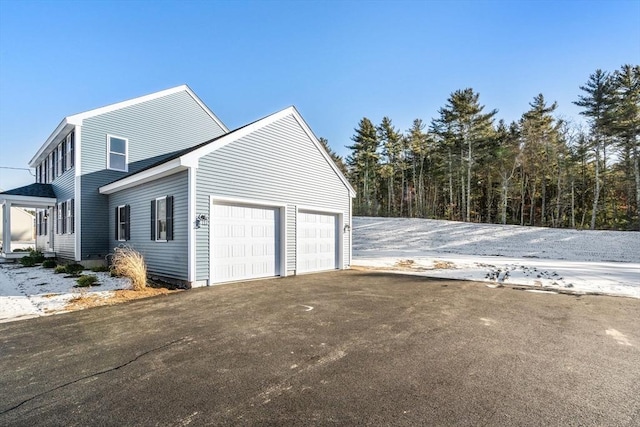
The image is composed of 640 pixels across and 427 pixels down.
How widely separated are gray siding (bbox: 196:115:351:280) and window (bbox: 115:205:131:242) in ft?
14.7

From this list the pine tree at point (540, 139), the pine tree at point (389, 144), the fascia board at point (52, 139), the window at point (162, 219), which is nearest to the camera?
the window at point (162, 219)

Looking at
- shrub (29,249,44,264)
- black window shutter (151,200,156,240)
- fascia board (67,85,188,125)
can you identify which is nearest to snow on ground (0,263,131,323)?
black window shutter (151,200,156,240)

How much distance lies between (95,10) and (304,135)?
7926 mm

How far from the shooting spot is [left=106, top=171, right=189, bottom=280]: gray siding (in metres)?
8.17

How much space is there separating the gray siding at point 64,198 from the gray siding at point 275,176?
7.59m

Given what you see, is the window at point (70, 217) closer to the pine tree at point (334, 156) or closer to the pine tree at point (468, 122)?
the pine tree at point (468, 122)

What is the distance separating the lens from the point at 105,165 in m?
12.3

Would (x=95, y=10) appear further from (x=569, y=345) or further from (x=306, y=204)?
(x=569, y=345)

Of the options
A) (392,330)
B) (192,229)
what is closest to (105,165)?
(192,229)

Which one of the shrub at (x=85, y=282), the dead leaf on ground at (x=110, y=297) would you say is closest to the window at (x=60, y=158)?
the shrub at (x=85, y=282)

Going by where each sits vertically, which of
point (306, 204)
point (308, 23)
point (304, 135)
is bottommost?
point (306, 204)

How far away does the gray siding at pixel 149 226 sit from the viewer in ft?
26.8

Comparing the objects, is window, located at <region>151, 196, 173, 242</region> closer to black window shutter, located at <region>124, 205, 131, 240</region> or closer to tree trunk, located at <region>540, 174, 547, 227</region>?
black window shutter, located at <region>124, 205, 131, 240</region>

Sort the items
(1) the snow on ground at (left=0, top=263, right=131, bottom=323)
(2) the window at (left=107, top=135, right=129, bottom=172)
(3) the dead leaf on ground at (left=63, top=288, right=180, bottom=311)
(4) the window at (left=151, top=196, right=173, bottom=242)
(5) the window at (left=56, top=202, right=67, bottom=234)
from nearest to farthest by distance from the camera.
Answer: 1. (1) the snow on ground at (left=0, top=263, right=131, bottom=323)
2. (3) the dead leaf on ground at (left=63, top=288, right=180, bottom=311)
3. (4) the window at (left=151, top=196, right=173, bottom=242)
4. (2) the window at (left=107, top=135, right=129, bottom=172)
5. (5) the window at (left=56, top=202, right=67, bottom=234)
